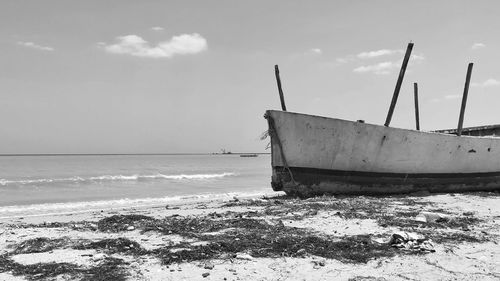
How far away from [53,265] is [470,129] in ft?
53.0

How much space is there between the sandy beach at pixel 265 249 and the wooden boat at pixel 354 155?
3.45 metres

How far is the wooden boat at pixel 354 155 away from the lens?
34.0ft

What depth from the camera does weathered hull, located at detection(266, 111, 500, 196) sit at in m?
10.4

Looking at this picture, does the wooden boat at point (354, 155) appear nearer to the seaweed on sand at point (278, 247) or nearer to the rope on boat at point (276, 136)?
the rope on boat at point (276, 136)

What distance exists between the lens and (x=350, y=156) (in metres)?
10.6

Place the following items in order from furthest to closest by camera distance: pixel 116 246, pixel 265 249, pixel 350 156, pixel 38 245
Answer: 1. pixel 350 156
2. pixel 38 245
3. pixel 116 246
4. pixel 265 249

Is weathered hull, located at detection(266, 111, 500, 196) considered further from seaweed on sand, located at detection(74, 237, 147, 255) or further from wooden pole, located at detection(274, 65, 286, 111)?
seaweed on sand, located at detection(74, 237, 147, 255)

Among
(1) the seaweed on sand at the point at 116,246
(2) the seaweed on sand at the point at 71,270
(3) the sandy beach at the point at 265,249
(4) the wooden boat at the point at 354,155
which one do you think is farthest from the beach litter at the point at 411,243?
(4) the wooden boat at the point at 354,155

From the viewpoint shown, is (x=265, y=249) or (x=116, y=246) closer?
(x=265, y=249)

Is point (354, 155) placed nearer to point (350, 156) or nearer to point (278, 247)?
point (350, 156)

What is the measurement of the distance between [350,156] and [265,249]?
6.36 m

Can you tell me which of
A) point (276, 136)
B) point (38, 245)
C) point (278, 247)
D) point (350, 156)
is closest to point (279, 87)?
point (276, 136)

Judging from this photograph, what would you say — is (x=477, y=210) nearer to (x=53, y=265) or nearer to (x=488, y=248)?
(x=488, y=248)

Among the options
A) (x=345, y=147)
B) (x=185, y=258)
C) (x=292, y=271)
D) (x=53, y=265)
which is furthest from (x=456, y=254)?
(x=345, y=147)
